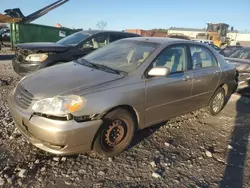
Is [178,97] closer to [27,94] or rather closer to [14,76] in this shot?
[27,94]

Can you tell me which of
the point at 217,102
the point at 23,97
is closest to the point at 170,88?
the point at 217,102

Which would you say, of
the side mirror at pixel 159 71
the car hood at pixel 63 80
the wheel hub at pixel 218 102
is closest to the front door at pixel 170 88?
the side mirror at pixel 159 71

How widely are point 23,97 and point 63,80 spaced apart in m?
0.54

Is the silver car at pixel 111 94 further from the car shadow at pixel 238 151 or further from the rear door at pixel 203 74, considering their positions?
the car shadow at pixel 238 151

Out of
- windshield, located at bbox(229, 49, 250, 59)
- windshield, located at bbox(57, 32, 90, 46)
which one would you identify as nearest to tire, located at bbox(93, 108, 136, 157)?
windshield, located at bbox(57, 32, 90, 46)

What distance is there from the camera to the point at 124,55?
393 centimetres

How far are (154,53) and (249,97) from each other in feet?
15.2

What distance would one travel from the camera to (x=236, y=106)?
6113 mm

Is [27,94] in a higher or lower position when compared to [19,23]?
lower

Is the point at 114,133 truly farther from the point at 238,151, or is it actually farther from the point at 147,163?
the point at 238,151

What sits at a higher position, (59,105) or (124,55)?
(124,55)

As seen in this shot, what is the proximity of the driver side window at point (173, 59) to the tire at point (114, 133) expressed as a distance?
96cm

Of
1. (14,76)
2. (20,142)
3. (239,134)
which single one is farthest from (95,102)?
(14,76)

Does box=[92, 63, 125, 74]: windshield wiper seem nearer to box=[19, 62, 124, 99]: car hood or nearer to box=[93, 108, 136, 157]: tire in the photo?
box=[19, 62, 124, 99]: car hood
